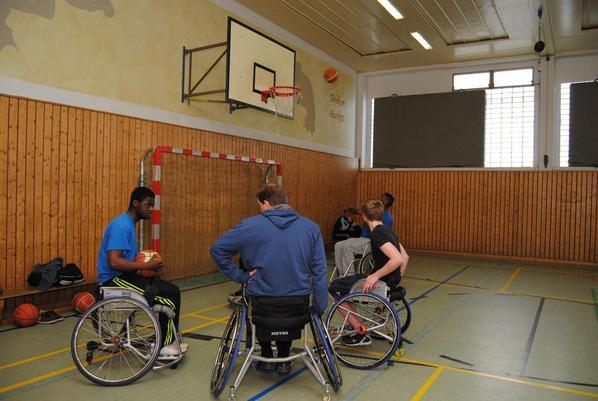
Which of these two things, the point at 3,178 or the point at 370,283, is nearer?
the point at 370,283

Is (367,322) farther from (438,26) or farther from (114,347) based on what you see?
(438,26)

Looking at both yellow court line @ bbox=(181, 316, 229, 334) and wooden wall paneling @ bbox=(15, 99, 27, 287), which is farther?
wooden wall paneling @ bbox=(15, 99, 27, 287)

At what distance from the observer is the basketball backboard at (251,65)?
6.68 m

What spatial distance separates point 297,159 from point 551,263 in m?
5.82

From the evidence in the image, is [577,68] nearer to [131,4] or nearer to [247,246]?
[131,4]

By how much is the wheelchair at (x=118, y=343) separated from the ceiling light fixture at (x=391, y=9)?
6541mm

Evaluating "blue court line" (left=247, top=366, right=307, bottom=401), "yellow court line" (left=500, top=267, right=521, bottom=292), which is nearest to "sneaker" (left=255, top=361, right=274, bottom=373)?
"blue court line" (left=247, top=366, right=307, bottom=401)

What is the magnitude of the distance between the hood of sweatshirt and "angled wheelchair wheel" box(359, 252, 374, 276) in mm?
2947

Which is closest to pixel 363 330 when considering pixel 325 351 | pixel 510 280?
pixel 325 351

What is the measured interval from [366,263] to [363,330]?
2547 millimetres

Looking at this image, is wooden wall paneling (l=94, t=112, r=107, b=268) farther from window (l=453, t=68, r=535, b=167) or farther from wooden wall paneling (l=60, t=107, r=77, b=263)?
window (l=453, t=68, r=535, b=167)

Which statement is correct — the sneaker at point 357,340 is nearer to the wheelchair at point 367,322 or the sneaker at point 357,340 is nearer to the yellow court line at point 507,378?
the wheelchair at point 367,322

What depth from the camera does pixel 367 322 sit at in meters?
4.02

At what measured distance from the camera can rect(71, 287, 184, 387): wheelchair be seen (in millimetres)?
3143
